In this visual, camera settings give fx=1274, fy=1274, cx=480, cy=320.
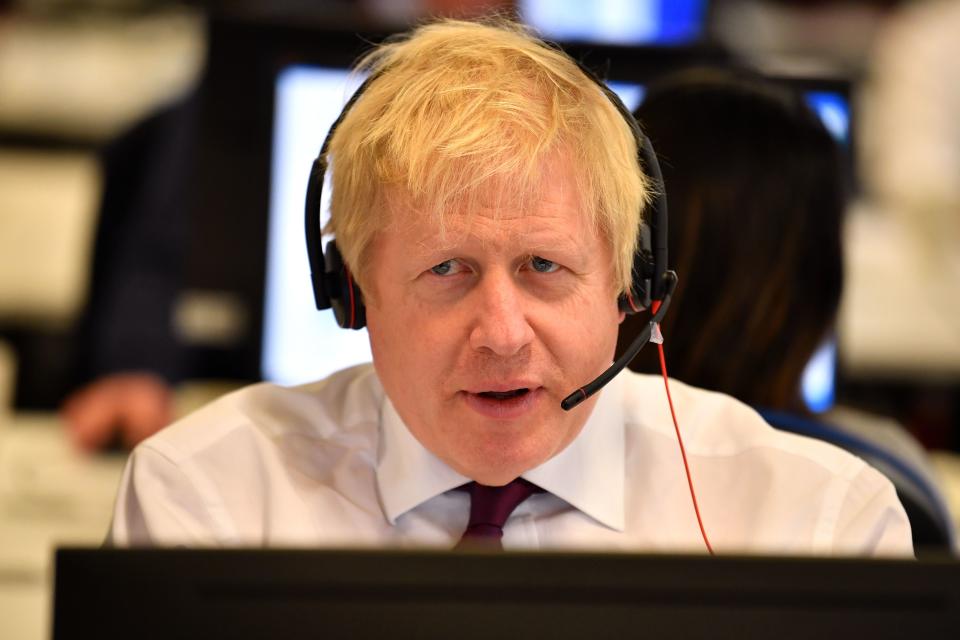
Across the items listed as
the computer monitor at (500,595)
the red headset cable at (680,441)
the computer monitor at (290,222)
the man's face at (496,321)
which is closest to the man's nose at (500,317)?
the man's face at (496,321)

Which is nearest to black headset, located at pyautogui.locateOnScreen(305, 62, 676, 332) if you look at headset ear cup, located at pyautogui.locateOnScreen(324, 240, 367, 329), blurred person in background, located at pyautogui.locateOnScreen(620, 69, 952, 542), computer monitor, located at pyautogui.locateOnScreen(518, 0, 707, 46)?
headset ear cup, located at pyautogui.locateOnScreen(324, 240, 367, 329)

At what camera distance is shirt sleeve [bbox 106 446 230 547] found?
36.5 inches

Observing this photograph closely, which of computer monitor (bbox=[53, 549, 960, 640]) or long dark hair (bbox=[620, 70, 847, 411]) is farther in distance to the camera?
long dark hair (bbox=[620, 70, 847, 411])

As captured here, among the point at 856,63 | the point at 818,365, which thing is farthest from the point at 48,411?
the point at 856,63

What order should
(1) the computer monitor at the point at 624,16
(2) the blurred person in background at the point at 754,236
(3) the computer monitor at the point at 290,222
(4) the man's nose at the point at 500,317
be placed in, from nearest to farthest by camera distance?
(4) the man's nose at the point at 500,317, (2) the blurred person in background at the point at 754,236, (3) the computer monitor at the point at 290,222, (1) the computer monitor at the point at 624,16

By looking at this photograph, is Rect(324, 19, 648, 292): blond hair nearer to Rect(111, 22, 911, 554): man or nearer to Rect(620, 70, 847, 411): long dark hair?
Rect(111, 22, 911, 554): man

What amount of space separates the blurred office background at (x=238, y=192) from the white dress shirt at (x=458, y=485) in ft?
0.37

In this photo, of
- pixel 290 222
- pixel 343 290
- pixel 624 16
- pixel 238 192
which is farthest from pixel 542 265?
pixel 624 16

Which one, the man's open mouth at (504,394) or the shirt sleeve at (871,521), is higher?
the man's open mouth at (504,394)

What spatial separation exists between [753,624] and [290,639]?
226 millimetres

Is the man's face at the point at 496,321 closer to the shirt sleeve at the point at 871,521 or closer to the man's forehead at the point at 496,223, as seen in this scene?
the man's forehead at the point at 496,223

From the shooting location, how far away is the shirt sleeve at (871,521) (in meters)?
0.93

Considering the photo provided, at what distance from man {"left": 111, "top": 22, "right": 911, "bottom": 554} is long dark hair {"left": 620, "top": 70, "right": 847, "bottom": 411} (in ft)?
0.75

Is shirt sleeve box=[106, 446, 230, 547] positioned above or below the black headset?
below
